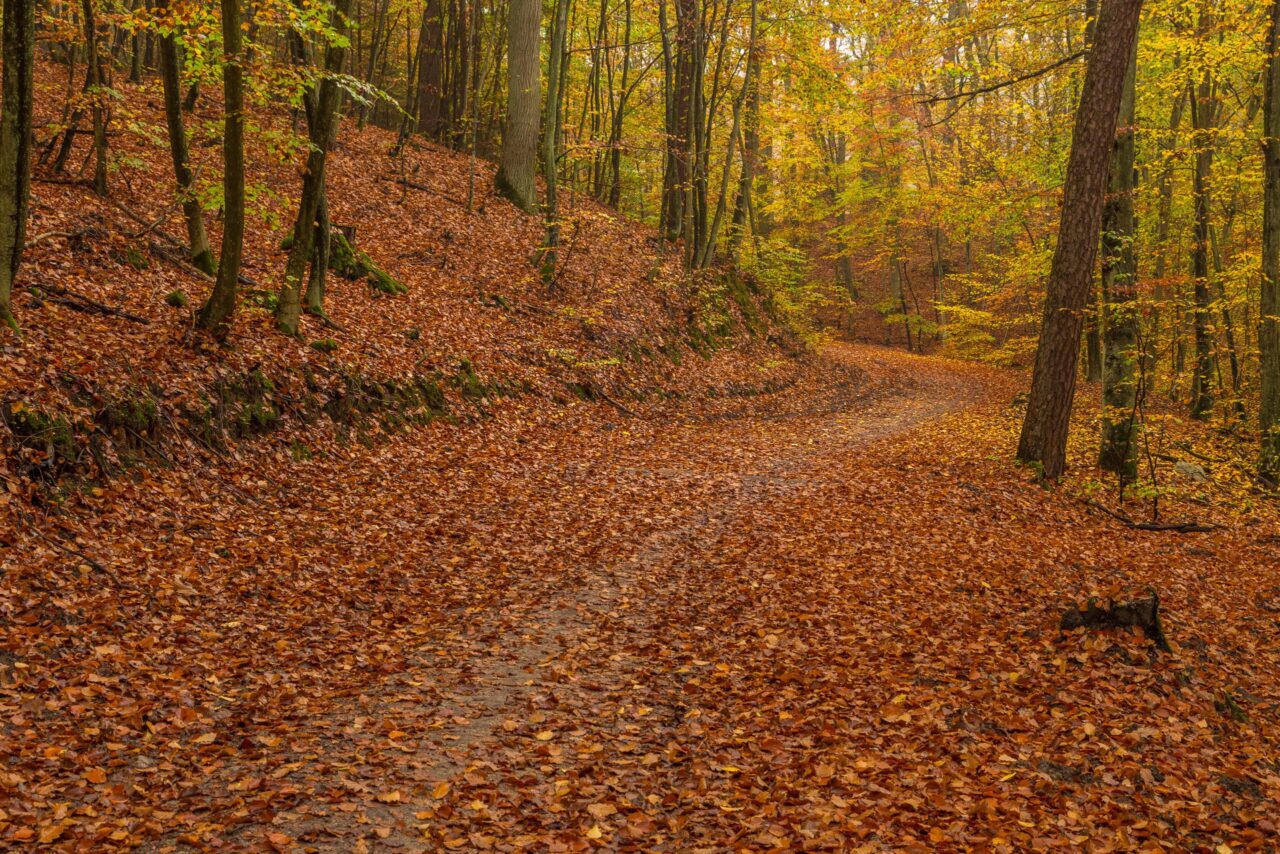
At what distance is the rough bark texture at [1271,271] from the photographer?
12.3 metres

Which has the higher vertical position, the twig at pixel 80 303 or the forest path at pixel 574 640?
the twig at pixel 80 303

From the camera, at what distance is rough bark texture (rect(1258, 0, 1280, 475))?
12273 millimetres

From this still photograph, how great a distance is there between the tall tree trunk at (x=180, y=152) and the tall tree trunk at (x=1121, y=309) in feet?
40.2

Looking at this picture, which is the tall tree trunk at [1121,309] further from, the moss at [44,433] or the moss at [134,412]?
the moss at [44,433]

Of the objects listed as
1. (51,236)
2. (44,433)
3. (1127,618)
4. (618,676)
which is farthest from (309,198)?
(1127,618)

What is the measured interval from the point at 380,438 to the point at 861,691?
7234mm

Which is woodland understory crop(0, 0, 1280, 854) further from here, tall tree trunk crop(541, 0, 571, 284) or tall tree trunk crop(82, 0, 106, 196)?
tall tree trunk crop(541, 0, 571, 284)

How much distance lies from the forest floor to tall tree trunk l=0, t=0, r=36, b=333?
8.00 ft

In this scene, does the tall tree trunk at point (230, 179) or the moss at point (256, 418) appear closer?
the tall tree trunk at point (230, 179)

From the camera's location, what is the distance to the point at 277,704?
542cm

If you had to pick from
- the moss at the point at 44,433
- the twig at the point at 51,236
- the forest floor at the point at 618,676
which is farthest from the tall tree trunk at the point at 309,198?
the moss at the point at 44,433

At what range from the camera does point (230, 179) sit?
30.4 ft

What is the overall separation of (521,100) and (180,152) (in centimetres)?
1067

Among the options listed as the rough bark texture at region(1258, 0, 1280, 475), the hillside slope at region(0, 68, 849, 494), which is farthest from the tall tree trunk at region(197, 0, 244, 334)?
the rough bark texture at region(1258, 0, 1280, 475)
